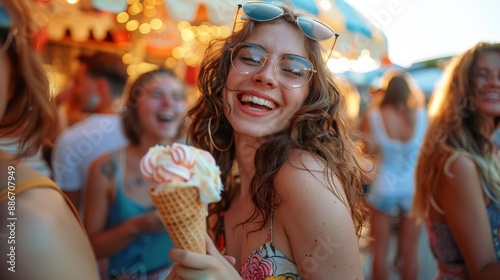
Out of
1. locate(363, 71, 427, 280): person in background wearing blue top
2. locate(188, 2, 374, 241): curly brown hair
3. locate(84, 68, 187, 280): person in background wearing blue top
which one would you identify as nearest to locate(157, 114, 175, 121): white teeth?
locate(84, 68, 187, 280): person in background wearing blue top

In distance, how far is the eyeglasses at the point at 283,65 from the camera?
1.62 meters

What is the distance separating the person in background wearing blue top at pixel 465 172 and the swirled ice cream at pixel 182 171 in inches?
58.2

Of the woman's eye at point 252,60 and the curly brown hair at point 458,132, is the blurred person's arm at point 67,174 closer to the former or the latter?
the woman's eye at point 252,60

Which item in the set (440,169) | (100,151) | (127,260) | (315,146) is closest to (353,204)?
(315,146)

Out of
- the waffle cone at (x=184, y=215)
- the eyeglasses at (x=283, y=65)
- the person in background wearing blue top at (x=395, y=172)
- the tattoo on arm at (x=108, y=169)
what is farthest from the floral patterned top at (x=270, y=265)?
the person in background wearing blue top at (x=395, y=172)

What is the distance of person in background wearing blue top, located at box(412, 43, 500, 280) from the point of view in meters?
2.12

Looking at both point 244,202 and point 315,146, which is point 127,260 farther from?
point 315,146

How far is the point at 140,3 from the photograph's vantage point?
15.3ft

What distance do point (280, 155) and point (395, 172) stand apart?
141 inches

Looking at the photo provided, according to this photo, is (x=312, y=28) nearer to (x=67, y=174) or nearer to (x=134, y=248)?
(x=134, y=248)

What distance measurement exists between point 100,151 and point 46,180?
106 inches

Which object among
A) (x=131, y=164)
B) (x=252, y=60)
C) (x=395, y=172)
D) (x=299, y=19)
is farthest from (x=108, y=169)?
(x=395, y=172)

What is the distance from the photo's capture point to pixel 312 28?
1.67m

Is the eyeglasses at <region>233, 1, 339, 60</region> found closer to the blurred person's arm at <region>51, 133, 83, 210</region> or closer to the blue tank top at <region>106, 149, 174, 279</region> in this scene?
the blue tank top at <region>106, 149, 174, 279</region>
